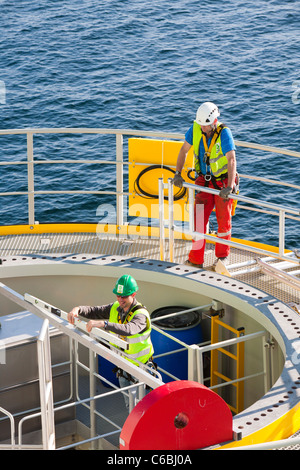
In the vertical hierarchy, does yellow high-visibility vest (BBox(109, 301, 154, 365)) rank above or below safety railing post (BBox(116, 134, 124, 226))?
below

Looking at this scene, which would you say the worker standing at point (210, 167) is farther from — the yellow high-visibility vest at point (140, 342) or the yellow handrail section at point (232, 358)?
the yellow high-visibility vest at point (140, 342)

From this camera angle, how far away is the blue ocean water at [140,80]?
24516mm

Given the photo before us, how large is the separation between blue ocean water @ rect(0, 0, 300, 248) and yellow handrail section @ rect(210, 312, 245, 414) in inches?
451

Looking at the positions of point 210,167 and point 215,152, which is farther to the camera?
point 210,167

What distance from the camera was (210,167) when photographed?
375 inches

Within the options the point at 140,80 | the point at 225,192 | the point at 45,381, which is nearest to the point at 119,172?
the point at 225,192

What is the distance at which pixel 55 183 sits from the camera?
80.3 ft

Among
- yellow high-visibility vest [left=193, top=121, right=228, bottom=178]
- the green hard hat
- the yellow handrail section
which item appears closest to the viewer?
the green hard hat

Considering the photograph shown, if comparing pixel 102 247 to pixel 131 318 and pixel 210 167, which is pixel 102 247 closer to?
pixel 210 167

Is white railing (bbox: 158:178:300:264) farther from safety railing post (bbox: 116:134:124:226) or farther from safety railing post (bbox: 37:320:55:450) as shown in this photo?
safety railing post (bbox: 37:320:55:450)

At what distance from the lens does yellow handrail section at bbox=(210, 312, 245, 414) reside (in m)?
9.13

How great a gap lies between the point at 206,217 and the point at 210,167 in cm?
63

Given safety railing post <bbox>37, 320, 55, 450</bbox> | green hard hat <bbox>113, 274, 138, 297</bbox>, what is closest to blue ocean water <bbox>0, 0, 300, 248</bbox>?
green hard hat <bbox>113, 274, 138, 297</bbox>

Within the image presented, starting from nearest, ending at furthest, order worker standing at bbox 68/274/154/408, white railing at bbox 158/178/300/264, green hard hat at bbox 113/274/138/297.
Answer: worker standing at bbox 68/274/154/408 < green hard hat at bbox 113/274/138/297 < white railing at bbox 158/178/300/264
